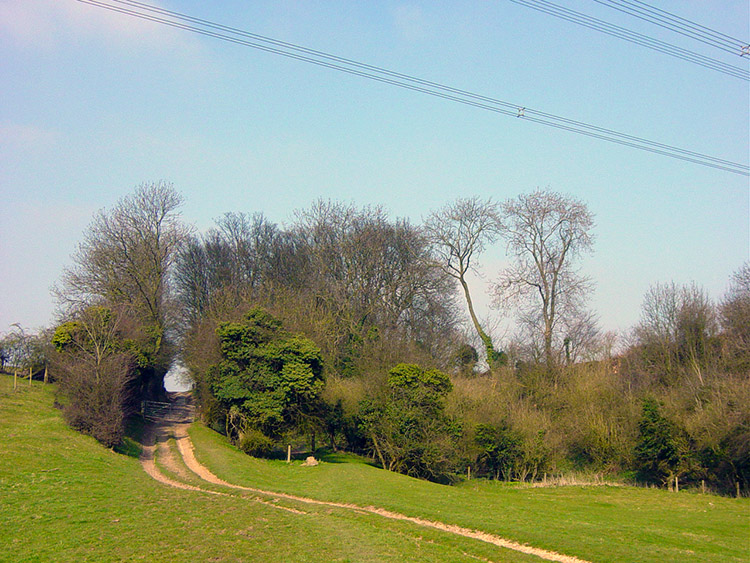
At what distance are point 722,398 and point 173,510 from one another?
30709mm

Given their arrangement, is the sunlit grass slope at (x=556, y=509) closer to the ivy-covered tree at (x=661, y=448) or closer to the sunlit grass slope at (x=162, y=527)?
the ivy-covered tree at (x=661, y=448)

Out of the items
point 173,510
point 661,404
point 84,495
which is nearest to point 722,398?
point 661,404

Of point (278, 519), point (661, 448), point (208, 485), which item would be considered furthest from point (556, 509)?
point (661, 448)

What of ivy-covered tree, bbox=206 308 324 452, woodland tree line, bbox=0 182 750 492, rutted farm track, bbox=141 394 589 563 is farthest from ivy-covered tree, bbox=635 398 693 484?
rutted farm track, bbox=141 394 589 563

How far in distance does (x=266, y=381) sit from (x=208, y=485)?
9.74 meters

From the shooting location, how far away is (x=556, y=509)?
71.5 feet

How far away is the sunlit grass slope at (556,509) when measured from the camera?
14.6 meters

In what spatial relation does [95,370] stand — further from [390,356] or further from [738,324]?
[738,324]

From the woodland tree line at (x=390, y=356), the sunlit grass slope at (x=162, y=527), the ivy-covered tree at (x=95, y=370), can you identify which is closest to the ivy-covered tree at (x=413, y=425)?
the woodland tree line at (x=390, y=356)

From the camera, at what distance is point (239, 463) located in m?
25.5

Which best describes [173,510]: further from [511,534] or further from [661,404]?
[661,404]

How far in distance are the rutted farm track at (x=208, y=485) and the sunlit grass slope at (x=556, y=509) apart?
0.36 m

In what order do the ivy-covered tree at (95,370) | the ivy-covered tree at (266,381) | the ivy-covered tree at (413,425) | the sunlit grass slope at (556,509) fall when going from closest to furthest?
the sunlit grass slope at (556,509) → the ivy-covered tree at (95,370) → the ivy-covered tree at (413,425) → the ivy-covered tree at (266,381)

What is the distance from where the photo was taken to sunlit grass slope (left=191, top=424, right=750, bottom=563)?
14.6m
